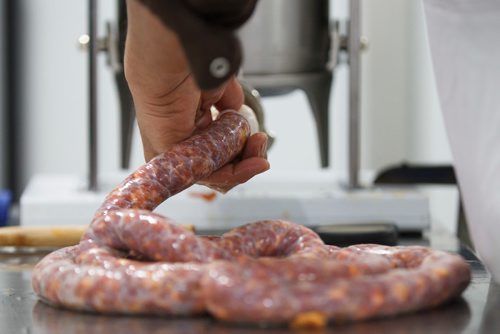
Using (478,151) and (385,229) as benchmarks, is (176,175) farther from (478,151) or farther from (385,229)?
(385,229)

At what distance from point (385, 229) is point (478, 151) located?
1.24 ft

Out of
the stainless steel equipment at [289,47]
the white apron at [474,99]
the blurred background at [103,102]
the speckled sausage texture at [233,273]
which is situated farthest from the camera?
the blurred background at [103,102]

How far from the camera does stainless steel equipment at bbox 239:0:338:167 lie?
Result: 1.87m

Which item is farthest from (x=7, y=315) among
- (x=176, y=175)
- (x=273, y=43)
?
(x=273, y=43)

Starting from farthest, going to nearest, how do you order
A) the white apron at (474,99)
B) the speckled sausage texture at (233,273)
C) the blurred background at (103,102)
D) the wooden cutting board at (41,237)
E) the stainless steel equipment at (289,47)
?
1. the blurred background at (103,102)
2. the stainless steel equipment at (289,47)
3. the wooden cutting board at (41,237)
4. the white apron at (474,99)
5. the speckled sausage texture at (233,273)

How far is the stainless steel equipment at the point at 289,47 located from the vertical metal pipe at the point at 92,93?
0.31 metres

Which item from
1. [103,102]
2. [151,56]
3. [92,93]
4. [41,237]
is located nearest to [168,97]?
[151,56]

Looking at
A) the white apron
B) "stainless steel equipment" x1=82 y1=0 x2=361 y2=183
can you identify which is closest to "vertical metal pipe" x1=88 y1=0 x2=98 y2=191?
"stainless steel equipment" x1=82 y1=0 x2=361 y2=183

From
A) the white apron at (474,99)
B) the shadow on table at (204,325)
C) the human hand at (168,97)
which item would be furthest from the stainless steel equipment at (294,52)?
the shadow on table at (204,325)

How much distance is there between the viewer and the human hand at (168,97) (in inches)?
37.9

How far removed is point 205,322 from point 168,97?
1.22 feet

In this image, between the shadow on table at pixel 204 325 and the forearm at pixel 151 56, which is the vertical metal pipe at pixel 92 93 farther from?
the shadow on table at pixel 204 325

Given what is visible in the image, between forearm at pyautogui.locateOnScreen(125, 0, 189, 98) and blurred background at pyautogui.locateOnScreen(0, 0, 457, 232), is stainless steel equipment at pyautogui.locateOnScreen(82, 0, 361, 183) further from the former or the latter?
blurred background at pyautogui.locateOnScreen(0, 0, 457, 232)

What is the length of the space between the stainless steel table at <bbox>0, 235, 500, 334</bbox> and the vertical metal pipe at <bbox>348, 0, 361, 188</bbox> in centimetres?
96
